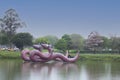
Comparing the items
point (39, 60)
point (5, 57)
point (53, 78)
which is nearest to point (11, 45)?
point (5, 57)

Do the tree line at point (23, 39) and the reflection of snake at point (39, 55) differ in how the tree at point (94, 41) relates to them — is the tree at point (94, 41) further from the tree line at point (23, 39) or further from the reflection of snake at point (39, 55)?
the reflection of snake at point (39, 55)

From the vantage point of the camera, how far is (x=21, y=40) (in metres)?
70.8

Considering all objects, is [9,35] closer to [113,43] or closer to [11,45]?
[11,45]

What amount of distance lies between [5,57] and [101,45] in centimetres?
3553

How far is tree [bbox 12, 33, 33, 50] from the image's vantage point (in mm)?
69781

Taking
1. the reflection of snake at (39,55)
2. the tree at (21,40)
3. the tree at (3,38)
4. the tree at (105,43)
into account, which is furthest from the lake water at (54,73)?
the tree at (105,43)

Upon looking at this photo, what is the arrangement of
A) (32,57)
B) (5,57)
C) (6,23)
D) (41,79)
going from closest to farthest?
(41,79)
(32,57)
(5,57)
(6,23)

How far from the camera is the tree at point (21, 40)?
69781 millimetres

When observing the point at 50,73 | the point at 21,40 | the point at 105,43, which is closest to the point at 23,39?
the point at 21,40

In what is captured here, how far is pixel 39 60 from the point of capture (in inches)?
1577

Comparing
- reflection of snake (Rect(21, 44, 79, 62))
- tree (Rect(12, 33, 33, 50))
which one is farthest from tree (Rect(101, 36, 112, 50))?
reflection of snake (Rect(21, 44, 79, 62))

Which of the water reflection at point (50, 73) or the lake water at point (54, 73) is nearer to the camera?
the lake water at point (54, 73)

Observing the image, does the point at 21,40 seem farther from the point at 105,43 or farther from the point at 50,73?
the point at 50,73

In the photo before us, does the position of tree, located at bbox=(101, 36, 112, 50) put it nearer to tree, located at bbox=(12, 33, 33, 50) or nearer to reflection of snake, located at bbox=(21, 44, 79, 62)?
tree, located at bbox=(12, 33, 33, 50)
